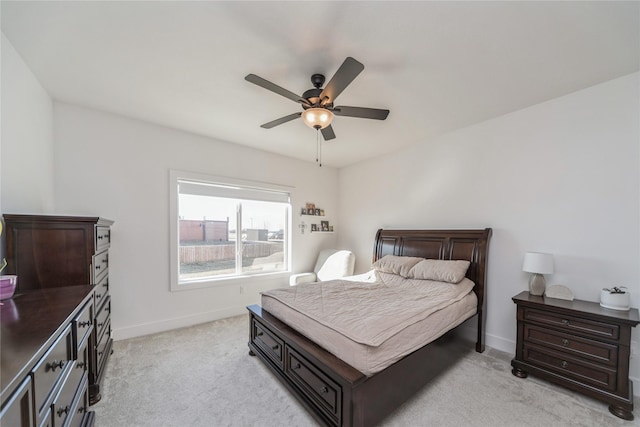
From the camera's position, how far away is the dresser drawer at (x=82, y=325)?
144 centimetres

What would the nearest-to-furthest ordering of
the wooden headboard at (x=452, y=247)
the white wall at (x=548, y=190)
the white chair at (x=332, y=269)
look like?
the white wall at (x=548, y=190) → the wooden headboard at (x=452, y=247) → the white chair at (x=332, y=269)

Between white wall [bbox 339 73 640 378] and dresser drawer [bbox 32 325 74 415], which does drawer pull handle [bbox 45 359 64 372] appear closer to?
dresser drawer [bbox 32 325 74 415]

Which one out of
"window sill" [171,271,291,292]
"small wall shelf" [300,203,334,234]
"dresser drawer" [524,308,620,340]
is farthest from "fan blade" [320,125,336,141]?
"window sill" [171,271,291,292]

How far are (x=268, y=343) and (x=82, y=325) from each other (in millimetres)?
1415

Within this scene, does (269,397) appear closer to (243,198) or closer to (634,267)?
(243,198)

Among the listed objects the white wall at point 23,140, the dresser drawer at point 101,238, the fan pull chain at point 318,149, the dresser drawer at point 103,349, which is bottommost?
the dresser drawer at point 103,349

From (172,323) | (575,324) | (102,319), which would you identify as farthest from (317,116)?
(172,323)

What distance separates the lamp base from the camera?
99.4 inches

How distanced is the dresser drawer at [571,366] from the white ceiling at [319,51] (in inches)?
94.4

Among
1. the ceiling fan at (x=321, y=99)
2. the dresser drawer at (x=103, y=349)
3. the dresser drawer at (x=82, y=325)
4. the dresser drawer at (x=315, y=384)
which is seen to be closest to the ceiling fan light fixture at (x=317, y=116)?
the ceiling fan at (x=321, y=99)

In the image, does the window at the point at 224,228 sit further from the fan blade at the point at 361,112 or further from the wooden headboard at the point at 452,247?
the fan blade at the point at 361,112

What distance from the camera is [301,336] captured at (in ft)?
6.95

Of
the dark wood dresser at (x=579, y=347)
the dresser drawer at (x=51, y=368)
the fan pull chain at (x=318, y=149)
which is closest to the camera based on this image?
the dresser drawer at (x=51, y=368)

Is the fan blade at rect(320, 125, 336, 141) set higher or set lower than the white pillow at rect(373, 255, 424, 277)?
higher
